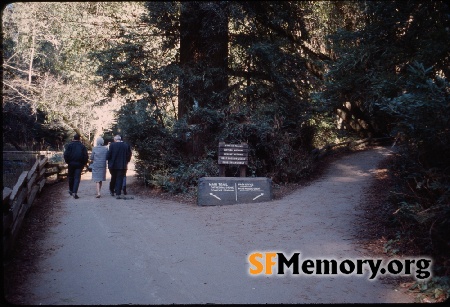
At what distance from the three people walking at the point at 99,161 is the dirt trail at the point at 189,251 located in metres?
0.66

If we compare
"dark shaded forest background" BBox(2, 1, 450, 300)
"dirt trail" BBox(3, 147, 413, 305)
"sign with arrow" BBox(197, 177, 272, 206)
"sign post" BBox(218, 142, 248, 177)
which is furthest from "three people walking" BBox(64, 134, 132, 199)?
"sign post" BBox(218, 142, 248, 177)

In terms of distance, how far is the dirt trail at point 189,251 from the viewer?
4.48 m

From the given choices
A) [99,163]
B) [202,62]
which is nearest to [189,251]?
[99,163]

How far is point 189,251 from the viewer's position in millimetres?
6129

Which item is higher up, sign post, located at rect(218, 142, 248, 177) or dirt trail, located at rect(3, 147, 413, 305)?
sign post, located at rect(218, 142, 248, 177)

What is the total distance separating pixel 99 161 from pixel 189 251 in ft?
20.9

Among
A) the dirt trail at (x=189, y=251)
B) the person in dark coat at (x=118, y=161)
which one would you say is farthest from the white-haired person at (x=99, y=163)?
the dirt trail at (x=189, y=251)

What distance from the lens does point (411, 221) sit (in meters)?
5.82

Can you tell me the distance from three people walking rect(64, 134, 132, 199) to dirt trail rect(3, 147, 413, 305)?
66cm

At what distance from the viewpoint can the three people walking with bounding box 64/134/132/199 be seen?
424 inches

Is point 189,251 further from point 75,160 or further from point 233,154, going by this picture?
point 75,160

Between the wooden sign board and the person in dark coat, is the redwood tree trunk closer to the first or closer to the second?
the wooden sign board

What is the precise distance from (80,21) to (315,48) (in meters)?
10.5

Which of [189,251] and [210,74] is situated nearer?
[189,251]
